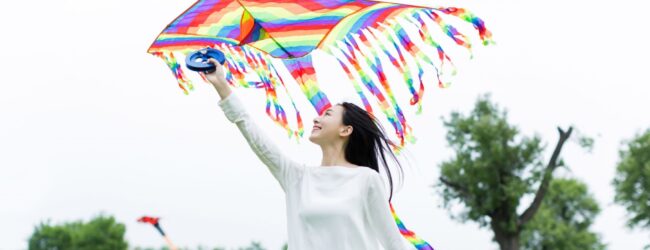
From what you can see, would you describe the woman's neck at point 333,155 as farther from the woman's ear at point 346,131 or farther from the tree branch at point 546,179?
the tree branch at point 546,179

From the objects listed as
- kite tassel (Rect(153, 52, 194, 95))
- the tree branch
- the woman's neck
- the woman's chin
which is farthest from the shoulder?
the tree branch

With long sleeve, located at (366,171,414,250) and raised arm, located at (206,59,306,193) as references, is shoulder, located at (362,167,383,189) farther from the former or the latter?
raised arm, located at (206,59,306,193)

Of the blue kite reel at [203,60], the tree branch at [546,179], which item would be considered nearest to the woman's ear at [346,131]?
the blue kite reel at [203,60]

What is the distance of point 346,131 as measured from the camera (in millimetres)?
4398

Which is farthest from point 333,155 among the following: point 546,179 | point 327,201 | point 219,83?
point 546,179

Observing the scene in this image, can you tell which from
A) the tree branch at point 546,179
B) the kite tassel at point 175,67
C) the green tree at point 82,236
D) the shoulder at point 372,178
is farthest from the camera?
the green tree at point 82,236

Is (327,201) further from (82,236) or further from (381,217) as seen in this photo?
(82,236)

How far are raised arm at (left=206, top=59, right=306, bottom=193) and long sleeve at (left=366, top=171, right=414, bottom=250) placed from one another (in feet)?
1.00

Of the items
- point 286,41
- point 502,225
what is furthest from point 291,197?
point 502,225

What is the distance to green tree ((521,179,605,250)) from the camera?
39.5 metres

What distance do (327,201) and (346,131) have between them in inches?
13.4

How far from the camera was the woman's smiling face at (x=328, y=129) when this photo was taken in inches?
172

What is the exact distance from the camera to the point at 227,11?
5656mm

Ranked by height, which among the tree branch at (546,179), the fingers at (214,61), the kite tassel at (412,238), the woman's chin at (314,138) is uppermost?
the tree branch at (546,179)
